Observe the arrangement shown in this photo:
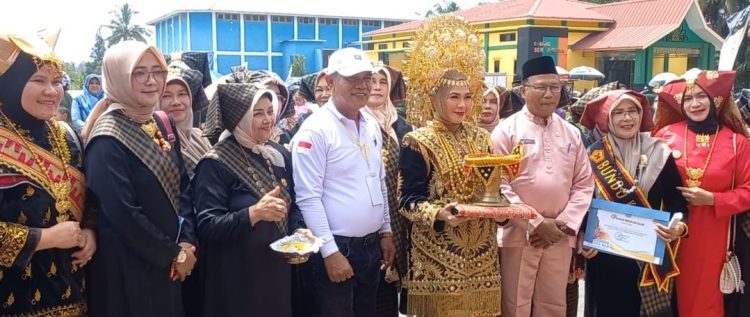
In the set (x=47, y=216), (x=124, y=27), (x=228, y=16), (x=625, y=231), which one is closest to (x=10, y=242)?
(x=47, y=216)

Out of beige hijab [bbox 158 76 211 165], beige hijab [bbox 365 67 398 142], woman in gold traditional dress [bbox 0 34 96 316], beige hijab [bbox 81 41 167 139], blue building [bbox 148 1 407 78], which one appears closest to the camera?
woman in gold traditional dress [bbox 0 34 96 316]

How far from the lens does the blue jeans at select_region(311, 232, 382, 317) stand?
365cm

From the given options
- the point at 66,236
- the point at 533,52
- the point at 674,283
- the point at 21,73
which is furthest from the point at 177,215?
the point at 533,52

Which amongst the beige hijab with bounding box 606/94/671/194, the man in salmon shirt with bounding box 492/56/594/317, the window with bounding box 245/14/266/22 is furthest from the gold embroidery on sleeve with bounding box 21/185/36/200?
the window with bounding box 245/14/266/22

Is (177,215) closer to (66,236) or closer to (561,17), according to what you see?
(66,236)

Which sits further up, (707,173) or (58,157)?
(58,157)

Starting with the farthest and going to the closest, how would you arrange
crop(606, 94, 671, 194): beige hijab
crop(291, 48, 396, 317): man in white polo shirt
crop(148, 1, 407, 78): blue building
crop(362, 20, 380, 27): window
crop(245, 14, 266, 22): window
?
crop(362, 20, 380, 27): window, crop(245, 14, 266, 22): window, crop(148, 1, 407, 78): blue building, crop(606, 94, 671, 194): beige hijab, crop(291, 48, 396, 317): man in white polo shirt

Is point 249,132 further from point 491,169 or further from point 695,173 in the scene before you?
point 695,173

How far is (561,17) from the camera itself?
30.9 metres

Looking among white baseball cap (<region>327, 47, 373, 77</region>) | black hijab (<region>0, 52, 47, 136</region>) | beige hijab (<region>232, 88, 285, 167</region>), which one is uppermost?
white baseball cap (<region>327, 47, 373, 77</region>)

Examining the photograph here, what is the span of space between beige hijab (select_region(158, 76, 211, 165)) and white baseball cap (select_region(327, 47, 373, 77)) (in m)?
1.05

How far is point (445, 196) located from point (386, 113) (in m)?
1.30

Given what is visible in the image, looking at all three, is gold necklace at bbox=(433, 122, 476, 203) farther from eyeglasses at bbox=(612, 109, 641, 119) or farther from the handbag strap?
the handbag strap

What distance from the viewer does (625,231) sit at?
404 cm
